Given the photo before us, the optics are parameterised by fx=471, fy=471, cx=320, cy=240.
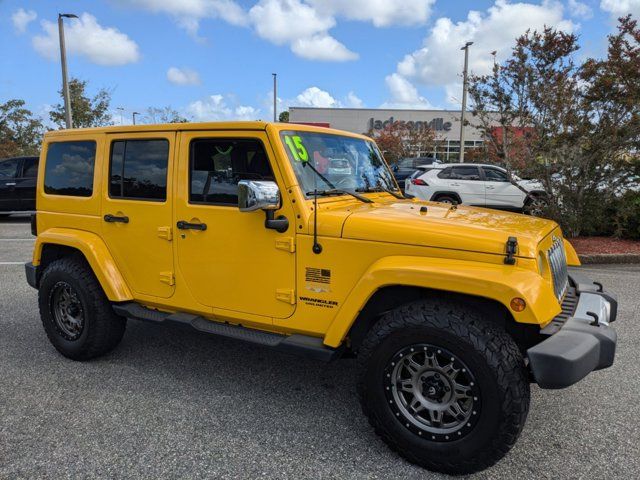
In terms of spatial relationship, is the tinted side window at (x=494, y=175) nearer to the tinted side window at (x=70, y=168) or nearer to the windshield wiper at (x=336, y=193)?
the windshield wiper at (x=336, y=193)

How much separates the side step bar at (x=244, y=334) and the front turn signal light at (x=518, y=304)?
106cm

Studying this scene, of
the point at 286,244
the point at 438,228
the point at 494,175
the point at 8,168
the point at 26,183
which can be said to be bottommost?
the point at 286,244

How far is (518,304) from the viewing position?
231cm

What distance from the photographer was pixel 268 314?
3082mm

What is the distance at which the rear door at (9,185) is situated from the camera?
12.7 meters

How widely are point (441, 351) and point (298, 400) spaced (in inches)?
50.6

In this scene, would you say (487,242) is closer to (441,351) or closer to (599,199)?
(441,351)

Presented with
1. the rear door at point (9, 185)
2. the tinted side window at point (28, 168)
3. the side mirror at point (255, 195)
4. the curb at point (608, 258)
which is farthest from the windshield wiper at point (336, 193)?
the rear door at point (9, 185)

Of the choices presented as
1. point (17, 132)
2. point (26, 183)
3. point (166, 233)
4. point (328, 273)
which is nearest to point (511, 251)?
point (328, 273)

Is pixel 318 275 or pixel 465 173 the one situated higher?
pixel 465 173

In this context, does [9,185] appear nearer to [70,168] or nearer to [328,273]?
[70,168]

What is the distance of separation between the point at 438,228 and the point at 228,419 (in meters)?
1.82

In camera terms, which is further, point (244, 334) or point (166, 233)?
point (166, 233)

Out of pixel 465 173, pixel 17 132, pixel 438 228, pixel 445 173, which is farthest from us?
pixel 17 132
